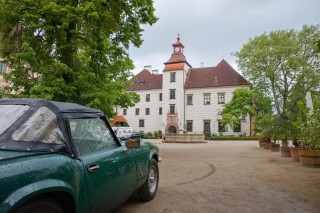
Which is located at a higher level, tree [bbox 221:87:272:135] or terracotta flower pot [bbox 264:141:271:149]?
tree [bbox 221:87:272:135]

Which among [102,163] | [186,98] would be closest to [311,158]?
[102,163]

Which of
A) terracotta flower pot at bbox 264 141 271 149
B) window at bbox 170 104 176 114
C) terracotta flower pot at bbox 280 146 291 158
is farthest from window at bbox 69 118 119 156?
window at bbox 170 104 176 114

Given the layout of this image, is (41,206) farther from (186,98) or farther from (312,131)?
(186,98)

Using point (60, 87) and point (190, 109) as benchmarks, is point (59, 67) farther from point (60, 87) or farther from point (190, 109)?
point (190, 109)

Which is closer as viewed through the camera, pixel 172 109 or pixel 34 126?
pixel 34 126

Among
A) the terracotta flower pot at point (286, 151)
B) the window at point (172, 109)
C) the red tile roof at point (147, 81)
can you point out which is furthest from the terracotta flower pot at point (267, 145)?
the red tile roof at point (147, 81)

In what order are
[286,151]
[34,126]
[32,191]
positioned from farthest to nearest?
[286,151] < [34,126] < [32,191]

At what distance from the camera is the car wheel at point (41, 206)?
2095mm

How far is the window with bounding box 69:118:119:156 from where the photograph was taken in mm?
3127

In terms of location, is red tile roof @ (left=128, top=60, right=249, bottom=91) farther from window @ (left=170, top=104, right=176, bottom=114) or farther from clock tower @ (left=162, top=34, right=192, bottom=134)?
window @ (left=170, top=104, right=176, bottom=114)

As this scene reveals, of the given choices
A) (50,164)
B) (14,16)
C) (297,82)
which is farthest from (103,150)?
(297,82)

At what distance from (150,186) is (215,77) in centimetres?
4686

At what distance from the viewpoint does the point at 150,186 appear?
5203 mm

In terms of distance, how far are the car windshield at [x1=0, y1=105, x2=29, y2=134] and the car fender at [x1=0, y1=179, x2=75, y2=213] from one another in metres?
0.77
